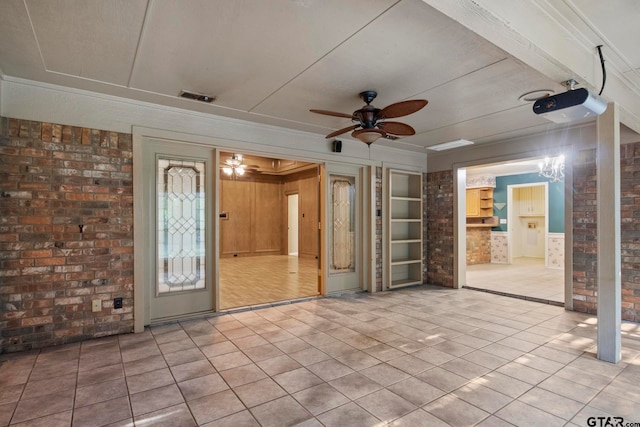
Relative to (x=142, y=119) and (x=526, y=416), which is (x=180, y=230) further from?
(x=526, y=416)

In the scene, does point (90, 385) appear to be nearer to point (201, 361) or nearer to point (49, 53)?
point (201, 361)

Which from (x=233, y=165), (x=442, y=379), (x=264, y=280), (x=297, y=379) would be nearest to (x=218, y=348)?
(x=297, y=379)

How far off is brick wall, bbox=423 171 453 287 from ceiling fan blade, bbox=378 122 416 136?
316cm

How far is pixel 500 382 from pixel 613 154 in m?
2.23

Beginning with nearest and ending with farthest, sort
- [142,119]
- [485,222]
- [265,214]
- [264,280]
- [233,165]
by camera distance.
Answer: [142,119] → [264,280] → [233,165] → [485,222] → [265,214]

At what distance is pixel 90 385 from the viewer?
97.2 inches

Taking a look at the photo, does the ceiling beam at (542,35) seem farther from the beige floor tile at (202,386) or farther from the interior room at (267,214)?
the interior room at (267,214)

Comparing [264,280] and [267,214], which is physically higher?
[267,214]

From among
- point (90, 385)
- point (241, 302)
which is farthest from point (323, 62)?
point (241, 302)

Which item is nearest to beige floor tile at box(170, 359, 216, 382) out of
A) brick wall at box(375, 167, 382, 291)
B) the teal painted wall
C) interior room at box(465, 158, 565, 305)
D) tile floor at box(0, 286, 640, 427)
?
tile floor at box(0, 286, 640, 427)

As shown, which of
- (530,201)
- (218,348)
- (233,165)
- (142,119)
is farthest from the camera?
(530,201)

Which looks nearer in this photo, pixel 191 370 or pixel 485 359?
pixel 191 370

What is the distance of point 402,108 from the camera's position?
9.46 ft

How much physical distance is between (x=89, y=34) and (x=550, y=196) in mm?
10695
